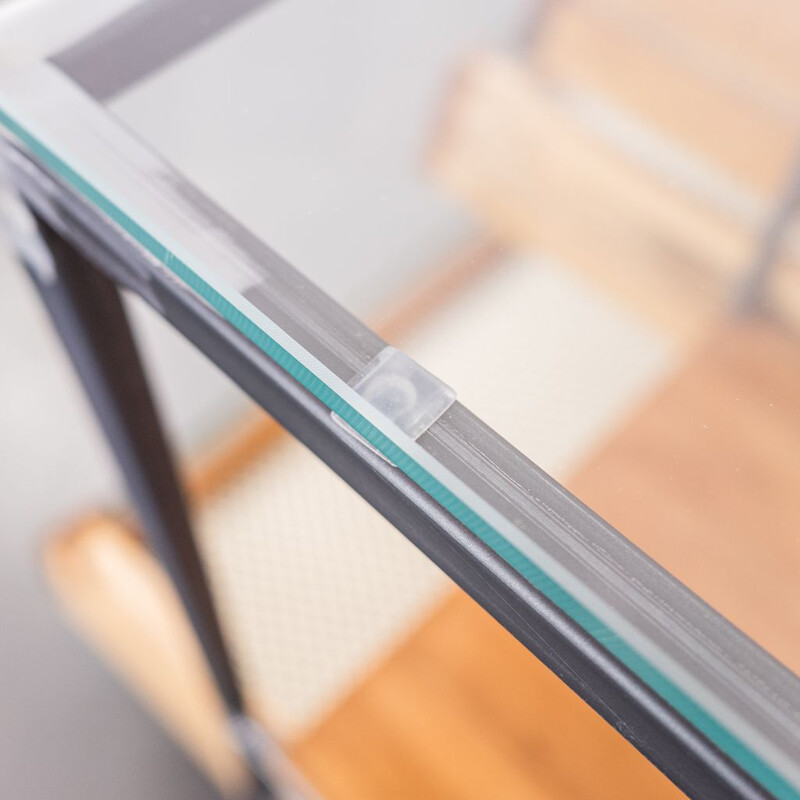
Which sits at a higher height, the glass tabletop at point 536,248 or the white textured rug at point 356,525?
the glass tabletop at point 536,248

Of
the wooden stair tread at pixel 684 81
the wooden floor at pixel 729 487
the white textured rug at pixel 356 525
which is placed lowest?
the white textured rug at pixel 356 525

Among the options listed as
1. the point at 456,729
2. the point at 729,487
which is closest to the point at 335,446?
the point at 729,487

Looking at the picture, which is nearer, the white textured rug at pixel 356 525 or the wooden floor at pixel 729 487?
the wooden floor at pixel 729 487

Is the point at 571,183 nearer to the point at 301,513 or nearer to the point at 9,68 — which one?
the point at 9,68

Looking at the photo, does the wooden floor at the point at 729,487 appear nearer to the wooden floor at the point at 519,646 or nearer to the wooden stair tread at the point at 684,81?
the wooden floor at the point at 519,646

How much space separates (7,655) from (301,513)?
47cm

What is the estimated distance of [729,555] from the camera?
0.31 m

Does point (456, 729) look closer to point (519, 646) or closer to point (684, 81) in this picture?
point (519, 646)

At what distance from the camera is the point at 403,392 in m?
0.28

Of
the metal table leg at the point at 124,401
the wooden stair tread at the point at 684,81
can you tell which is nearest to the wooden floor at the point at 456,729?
the metal table leg at the point at 124,401

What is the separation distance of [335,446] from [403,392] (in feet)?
0.12

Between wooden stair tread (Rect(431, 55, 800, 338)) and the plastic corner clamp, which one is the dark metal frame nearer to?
the plastic corner clamp

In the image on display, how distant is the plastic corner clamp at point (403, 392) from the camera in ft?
0.90

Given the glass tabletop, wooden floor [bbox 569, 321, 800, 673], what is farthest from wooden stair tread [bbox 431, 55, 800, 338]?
wooden floor [bbox 569, 321, 800, 673]
